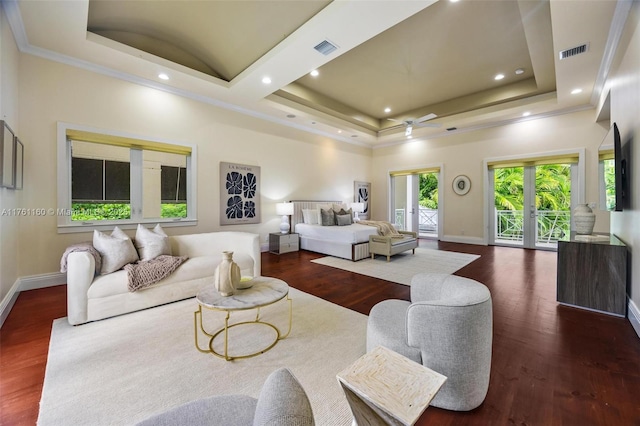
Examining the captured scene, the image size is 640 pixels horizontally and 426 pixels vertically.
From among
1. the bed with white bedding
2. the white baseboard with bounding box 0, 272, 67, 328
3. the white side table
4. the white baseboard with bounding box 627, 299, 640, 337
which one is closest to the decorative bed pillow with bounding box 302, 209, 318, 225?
the bed with white bedding

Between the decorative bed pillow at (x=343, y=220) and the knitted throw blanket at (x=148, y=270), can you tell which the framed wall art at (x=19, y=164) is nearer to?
the knitted throw blanket at (x=148, y=270)

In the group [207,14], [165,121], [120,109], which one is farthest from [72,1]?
[165,121]

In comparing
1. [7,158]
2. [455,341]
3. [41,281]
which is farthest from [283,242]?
[455,341]

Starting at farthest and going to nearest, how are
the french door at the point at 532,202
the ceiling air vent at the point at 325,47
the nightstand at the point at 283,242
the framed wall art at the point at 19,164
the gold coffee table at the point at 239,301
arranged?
the french door at the point at 532,202
the nightstand at the point at 283,242
the ceiling air vent at the point at 325,47
the framed wall art at the point at 19,164
the gold coffee table at the point at 239,301

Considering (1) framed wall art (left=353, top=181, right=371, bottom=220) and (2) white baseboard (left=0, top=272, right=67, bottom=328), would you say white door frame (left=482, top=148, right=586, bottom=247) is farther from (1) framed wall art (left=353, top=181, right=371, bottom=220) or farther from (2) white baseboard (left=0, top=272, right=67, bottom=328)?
(2) white baseboard (left=0, top=272, right=67, bottom=328)

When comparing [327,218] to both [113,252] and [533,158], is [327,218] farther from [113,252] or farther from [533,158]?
[533,158]

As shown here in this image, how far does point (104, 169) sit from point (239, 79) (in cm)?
256

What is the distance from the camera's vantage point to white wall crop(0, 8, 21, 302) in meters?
2.65

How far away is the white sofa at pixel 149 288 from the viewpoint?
2.42 metres

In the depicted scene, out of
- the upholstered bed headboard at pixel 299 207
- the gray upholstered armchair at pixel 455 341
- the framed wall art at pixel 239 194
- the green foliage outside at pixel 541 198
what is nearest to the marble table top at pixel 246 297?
the gray upholstered armchair at pixel 455 341

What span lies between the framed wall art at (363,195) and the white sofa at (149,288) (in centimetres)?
534

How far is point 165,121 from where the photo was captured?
454 cm

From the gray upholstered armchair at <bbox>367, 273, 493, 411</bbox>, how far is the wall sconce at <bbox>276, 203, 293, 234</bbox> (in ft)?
15.2

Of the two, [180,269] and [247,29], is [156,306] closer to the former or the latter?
[180,269]
